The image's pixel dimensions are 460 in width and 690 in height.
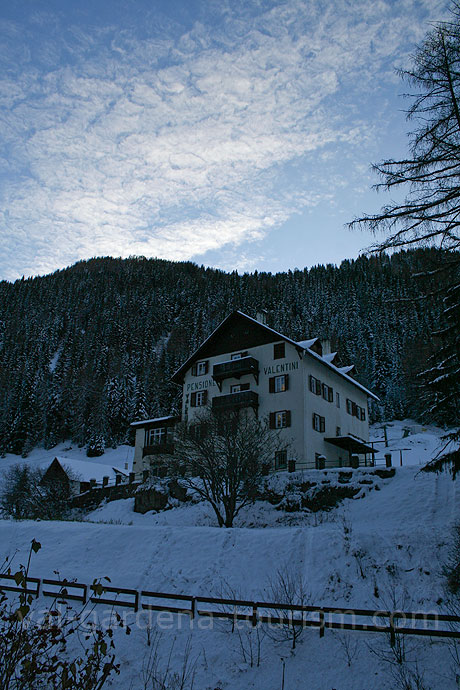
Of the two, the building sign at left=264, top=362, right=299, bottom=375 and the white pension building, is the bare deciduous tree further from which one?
the building sign at left=264, top=362, right=299, bottom=375

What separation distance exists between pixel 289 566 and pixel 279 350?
22.5 metres

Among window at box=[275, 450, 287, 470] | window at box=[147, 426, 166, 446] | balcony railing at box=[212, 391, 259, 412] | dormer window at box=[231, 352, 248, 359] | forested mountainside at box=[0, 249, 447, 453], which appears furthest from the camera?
forested mountainside at box=[0, 249, 447, 453]

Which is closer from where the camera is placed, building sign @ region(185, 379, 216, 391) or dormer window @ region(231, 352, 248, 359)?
dormer window @ region(231, 352, 248, 359)

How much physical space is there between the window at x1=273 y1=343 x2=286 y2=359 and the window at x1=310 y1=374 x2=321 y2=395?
9.12 feet

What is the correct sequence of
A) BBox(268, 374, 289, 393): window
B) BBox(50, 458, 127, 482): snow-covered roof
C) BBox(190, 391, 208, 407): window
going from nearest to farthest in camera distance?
1. BBox(268, 374, 289, 393): window
2. BBox(190, 391, 208, 407): window
3. BBox(50, 458, 127, 482): snow-covered roof

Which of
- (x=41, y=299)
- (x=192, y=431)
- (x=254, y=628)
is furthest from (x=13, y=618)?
(x=41, y=299)

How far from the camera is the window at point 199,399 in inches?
1686

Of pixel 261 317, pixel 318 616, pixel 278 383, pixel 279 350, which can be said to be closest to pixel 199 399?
pixel 278 383

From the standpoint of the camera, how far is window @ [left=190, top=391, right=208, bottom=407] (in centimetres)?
4281

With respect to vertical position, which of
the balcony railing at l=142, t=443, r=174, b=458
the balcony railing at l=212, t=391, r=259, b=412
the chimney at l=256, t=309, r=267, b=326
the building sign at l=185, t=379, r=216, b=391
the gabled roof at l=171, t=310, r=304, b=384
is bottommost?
the balcony railing at l=142, t=443, r=174, b=458

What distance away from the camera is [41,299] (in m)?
188

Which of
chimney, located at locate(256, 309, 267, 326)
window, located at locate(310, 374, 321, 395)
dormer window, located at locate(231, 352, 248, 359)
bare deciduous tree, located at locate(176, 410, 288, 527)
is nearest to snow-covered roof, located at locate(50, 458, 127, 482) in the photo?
dormer window, located at locate(231, 352, 248, 359)

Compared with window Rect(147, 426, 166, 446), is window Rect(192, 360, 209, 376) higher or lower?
higher

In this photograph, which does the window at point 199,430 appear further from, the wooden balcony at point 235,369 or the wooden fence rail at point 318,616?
the wooden fence rail at point 318,616
